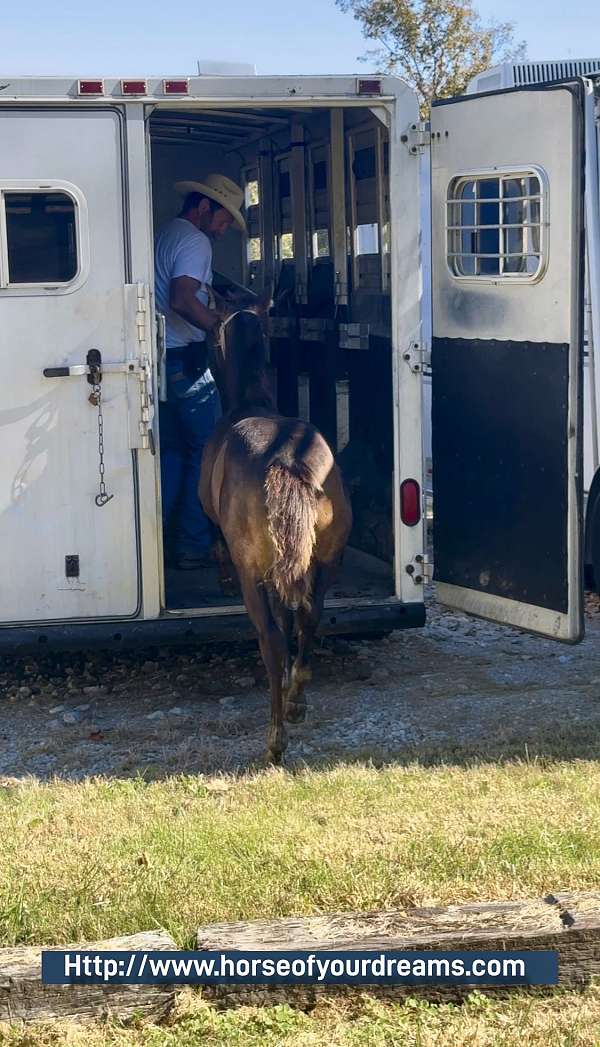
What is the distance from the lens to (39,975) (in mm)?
3547

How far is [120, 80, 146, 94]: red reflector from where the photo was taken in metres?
6.22

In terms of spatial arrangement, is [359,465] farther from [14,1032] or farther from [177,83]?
[14,1032]

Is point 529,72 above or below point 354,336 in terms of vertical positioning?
above

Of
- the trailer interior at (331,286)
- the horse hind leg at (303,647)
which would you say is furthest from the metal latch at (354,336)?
the horse hind leg at (303,647)

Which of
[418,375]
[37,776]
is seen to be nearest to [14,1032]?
[37,776]

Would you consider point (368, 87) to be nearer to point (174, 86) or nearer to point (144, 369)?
point (174, 86)

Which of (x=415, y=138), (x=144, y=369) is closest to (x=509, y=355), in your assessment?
(x=415, y=138)

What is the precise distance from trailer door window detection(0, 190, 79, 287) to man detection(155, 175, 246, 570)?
130 centimetres

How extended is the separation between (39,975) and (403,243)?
4104 millimetres

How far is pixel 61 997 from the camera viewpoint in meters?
3.55

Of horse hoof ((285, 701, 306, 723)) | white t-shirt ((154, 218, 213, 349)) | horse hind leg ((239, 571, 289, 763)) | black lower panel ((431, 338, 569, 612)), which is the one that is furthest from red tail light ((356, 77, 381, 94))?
horse hoof ((285, 701, 306, 723))

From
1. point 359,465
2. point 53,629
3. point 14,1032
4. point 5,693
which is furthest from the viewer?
point 359,465

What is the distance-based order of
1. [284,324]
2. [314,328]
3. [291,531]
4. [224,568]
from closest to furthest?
[291,531] → [224,568] → [314,328] → [284,324]

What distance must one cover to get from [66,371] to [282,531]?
4.57 ft
